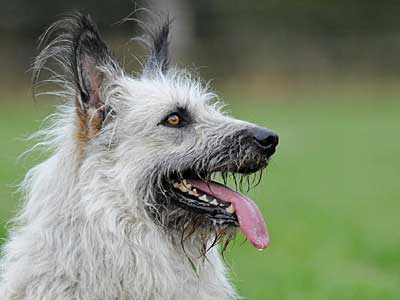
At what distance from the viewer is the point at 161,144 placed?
18.4 feet

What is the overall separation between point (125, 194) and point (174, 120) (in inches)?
23.0

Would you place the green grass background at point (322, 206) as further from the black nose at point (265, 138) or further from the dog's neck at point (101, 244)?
the black nose at point (265, 138)

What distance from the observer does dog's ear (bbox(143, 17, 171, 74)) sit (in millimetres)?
6258

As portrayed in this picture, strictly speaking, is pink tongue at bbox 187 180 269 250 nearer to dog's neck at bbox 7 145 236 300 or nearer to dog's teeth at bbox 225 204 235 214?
dog's teeth at bbox 225 204 235 214

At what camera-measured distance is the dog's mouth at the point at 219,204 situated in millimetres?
5500

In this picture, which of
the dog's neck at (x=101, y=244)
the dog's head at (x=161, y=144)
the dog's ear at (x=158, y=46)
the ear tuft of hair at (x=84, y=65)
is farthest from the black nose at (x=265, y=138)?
the dog's ear at (x=158, y=46)

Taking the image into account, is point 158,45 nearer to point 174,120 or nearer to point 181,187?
point 174,120

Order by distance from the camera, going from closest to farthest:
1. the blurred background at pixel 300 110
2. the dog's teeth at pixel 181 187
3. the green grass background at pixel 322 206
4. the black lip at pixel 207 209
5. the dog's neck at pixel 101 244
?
1. the dog's neck at pixel 101 244
2. the black lip at pixel 207 209
3. the dog's teeth at pixel 181 187
4. the green grass background at pixel 322 206
5. the blurred background at pixel 300 110

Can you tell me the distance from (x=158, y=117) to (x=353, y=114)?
77.3 ft

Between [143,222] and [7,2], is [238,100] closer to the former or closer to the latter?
[7,2]

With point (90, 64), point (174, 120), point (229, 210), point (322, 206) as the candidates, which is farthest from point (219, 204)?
point (322, 206)

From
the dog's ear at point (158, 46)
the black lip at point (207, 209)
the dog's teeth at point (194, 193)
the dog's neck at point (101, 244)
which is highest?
the dog's ear at point (158, 46)

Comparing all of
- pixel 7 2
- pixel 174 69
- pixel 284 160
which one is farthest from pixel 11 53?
pixel 174 69

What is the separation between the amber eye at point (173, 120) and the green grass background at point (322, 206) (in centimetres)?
135
